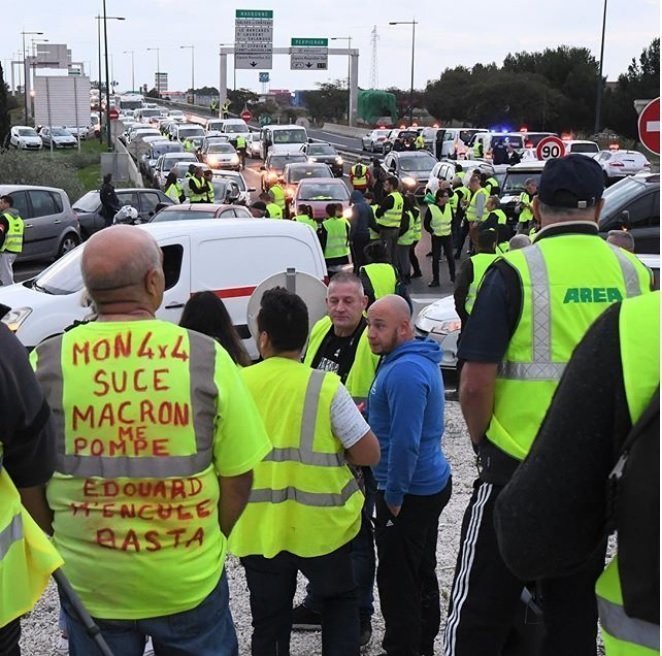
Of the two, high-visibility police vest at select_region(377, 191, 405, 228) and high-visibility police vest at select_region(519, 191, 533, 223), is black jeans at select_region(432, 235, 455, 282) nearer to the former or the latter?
high-visibility police vest at select_region(377, 191, 405, 228)

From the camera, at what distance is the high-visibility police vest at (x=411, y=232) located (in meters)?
16.3

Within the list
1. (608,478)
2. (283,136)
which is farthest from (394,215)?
(283,136)

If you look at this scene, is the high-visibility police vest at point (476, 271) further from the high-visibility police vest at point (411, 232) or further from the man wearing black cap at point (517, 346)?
the high-visibility police vest at point (411, 232)

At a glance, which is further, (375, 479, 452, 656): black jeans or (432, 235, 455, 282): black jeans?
(432, 235, 455, 282): black jeans

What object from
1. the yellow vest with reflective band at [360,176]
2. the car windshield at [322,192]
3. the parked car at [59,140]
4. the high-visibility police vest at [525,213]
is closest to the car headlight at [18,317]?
the high-visibility police vest at [525,213]

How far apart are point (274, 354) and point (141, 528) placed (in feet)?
3.52

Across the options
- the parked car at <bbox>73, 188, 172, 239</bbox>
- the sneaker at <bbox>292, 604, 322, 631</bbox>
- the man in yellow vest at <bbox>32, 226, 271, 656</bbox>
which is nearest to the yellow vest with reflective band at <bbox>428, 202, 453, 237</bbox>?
the parked car at <bbox>73, 188, 172, 239</bbox>

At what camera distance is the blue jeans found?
282cm

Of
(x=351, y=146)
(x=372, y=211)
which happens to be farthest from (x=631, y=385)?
(x=351, y=146)

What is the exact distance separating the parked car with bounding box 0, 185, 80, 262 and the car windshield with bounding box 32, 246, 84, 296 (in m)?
8.41

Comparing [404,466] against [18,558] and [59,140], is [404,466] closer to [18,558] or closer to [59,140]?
[18,558]

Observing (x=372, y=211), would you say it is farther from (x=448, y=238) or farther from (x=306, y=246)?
(x=306, y=246)

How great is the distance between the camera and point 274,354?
12.0ft

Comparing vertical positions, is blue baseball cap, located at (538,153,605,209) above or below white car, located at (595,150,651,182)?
above
